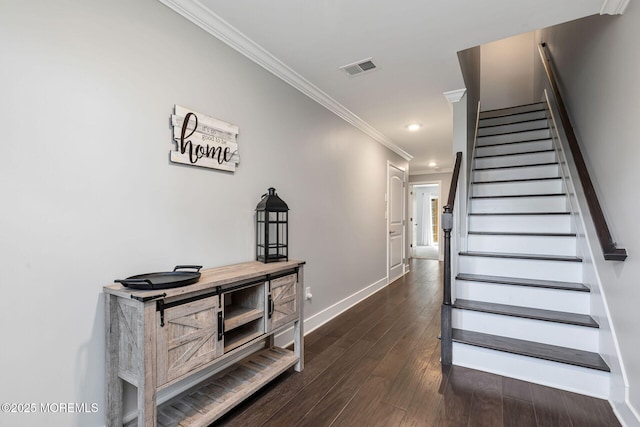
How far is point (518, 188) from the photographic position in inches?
129

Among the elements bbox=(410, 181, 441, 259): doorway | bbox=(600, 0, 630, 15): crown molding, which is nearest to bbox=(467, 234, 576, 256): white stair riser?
bbox=(600, 0, 630, 15): crown molding

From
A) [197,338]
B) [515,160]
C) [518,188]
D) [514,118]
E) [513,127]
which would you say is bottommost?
[197,338]

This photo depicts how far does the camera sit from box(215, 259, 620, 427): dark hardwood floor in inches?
64.2

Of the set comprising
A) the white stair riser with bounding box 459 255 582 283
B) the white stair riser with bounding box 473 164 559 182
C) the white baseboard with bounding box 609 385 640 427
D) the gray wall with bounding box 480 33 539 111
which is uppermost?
the gray wall with bounding box 480 33 539 111

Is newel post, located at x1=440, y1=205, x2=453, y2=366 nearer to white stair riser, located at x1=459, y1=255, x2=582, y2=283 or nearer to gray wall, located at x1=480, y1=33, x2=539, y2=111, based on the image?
white stair riser, located at x1=459, y1=255, x2=582, y2=283

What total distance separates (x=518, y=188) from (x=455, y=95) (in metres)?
1.31

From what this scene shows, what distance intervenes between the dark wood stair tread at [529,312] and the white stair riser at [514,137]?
8.41ft

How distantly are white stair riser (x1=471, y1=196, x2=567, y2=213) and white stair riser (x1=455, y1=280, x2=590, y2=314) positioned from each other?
3.65 feet

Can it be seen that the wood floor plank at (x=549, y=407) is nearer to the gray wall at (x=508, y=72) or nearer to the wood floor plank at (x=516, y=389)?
the wood floor plank at (x=516, y=389)

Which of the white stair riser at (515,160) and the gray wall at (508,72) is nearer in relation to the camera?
the white stair riser at (515,160)

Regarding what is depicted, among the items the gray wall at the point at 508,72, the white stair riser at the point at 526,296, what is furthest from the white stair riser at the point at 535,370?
the gray wall at the point at 508,72

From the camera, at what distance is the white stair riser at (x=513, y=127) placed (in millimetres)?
4004

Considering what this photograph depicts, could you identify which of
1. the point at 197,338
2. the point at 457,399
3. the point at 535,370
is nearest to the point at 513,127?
the point at 535,370

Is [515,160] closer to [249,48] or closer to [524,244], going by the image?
[524,244]
